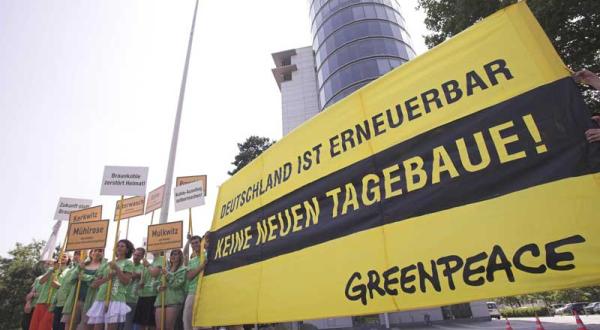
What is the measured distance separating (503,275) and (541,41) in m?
1.56

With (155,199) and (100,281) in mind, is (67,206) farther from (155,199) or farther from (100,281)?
(100,281)

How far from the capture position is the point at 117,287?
4.80 meters

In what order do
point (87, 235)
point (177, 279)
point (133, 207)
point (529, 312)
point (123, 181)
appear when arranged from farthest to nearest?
point (529, 312) → point (133, 207) → point (123, 181) → point (87, 235) → point (177, 279)

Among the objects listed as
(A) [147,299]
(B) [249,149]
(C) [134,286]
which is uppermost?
(B) [249,149]

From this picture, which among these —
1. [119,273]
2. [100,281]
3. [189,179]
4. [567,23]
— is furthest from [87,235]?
[567,23]

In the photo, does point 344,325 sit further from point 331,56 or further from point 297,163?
point 297,163

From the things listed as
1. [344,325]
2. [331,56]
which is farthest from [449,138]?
[331,56]

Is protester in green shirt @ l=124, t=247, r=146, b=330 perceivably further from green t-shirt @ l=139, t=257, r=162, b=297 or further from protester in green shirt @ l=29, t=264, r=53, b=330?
protester in green shirt @ l=29, t=264, r=53, b=330

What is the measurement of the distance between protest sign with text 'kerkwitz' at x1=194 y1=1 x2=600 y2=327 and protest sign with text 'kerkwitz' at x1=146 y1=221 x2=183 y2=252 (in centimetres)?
362

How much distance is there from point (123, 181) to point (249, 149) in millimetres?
20487

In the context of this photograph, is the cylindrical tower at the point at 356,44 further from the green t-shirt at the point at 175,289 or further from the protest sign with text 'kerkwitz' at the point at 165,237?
the green t-shirt at the point at 175,289

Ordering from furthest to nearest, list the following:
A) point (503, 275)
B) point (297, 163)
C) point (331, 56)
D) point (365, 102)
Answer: point (331, 56)
point (297, 163)
point (365, 102)
point (503, 275)

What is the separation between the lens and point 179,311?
4.85 metres

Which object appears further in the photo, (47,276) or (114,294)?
(47,276)
